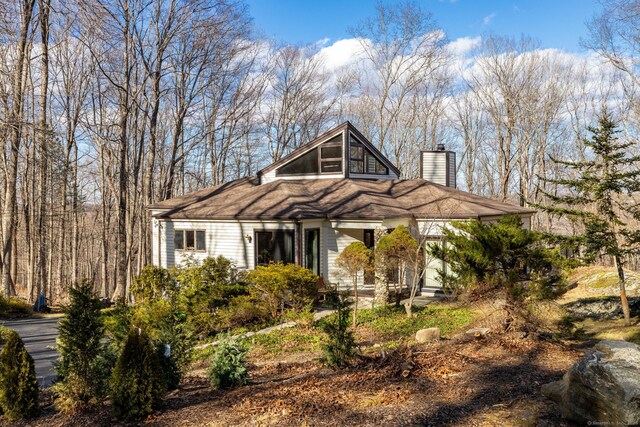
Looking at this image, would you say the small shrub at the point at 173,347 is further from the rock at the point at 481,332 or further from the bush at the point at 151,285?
the bush at the point at 151,285

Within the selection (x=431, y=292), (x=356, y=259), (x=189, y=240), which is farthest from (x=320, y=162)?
(x=356, y=259)

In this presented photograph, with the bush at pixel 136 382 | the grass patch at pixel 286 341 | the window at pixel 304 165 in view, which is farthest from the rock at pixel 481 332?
the window at pixel 304 165

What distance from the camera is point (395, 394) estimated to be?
5527mm

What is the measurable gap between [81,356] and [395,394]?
4.04m

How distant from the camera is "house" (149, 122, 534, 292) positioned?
15742mm

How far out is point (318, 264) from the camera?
16.0m

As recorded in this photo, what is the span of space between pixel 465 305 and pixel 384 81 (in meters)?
25.2

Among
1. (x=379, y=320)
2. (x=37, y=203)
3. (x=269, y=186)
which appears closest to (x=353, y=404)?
(x=379, y=320)

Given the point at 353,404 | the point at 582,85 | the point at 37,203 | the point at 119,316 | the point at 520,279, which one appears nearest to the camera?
the point at 353,404

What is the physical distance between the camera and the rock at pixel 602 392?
407 centimetres

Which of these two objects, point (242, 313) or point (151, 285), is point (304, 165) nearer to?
point (151, 285)

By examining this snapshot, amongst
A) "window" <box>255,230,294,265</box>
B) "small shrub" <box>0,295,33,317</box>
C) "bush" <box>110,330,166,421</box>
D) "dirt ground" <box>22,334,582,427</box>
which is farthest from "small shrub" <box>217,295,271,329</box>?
"small shrub" <box>0,295,33,317</box>

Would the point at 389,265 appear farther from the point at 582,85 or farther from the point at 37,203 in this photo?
the point at 582,85

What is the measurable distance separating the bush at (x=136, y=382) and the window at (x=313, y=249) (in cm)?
1038
